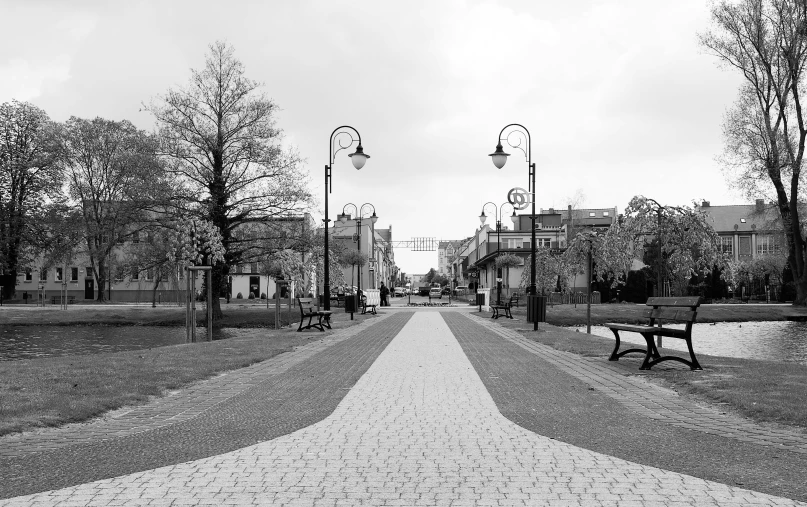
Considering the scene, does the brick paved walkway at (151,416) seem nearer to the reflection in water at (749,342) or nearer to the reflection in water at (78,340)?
the reflection in water at (78,340)

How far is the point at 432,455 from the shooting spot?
17.4 ft

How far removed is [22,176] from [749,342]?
161 feet

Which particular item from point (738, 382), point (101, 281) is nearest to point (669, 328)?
point (738, 382)

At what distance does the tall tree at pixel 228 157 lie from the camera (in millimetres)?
30344

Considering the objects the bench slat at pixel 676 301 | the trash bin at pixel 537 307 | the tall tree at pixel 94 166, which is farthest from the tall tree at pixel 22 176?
the bench slat at pixel 676 301

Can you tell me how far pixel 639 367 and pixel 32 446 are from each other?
8.49 m

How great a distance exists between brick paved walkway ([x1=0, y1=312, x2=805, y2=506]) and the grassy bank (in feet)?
7.38

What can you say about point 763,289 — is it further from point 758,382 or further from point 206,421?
point 206,421

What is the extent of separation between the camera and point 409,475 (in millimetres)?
4746

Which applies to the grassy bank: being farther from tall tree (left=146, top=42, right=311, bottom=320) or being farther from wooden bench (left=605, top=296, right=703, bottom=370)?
tall tree (left=146, top=42, right=311, bottom=320)

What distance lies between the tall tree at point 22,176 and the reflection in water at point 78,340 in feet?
66.6

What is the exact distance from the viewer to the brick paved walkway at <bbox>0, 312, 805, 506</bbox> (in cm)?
423

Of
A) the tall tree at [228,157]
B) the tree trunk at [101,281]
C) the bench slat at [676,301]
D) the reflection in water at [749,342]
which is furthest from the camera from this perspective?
the tree trunk at [101,281]

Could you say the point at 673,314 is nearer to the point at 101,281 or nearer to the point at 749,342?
the point at 749,342
